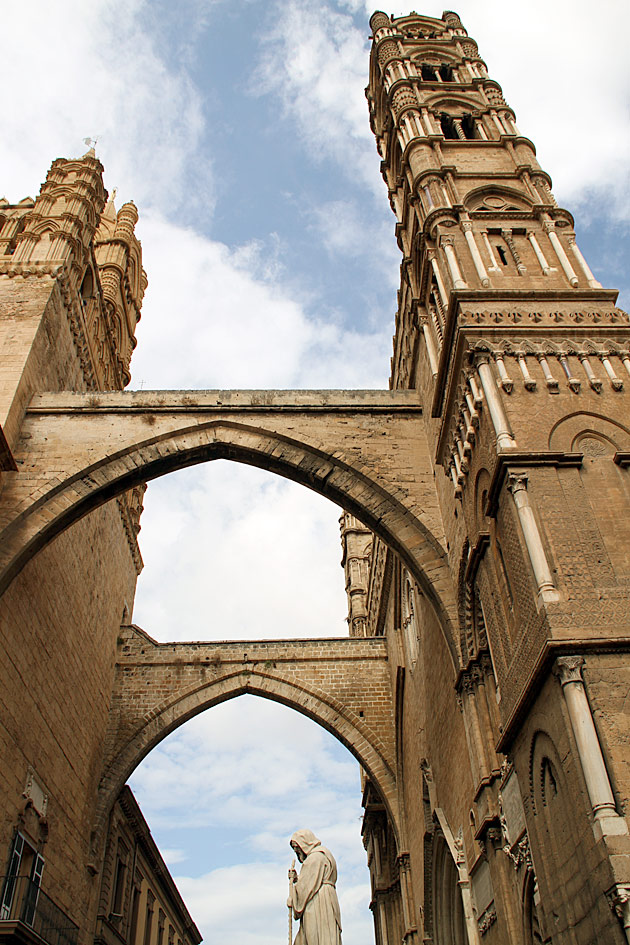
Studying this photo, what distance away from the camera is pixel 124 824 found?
18.0 metres

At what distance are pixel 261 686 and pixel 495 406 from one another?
11670mm

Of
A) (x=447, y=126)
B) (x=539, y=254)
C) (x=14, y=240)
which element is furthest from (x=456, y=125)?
(x=14, y=240)

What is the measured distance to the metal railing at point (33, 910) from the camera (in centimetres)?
1111

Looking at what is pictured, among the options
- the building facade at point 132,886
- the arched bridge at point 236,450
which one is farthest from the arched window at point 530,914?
the building facade at point 132,886

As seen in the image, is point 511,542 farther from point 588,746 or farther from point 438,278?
point 438,278

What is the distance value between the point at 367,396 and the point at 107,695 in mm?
9196

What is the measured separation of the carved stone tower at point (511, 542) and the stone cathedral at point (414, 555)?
37 mm

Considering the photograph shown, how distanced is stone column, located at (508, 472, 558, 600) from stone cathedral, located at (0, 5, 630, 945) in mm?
21

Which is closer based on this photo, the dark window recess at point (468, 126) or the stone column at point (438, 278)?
the stone column at point (438, 278)

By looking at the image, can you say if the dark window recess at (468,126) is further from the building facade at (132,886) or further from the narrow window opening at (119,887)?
the narrow window opening at (119,887)

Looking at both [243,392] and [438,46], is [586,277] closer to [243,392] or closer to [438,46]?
[243,392]

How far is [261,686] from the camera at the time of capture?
18.4 meters

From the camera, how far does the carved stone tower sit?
636cm

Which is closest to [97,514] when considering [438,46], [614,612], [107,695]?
[107,695]
